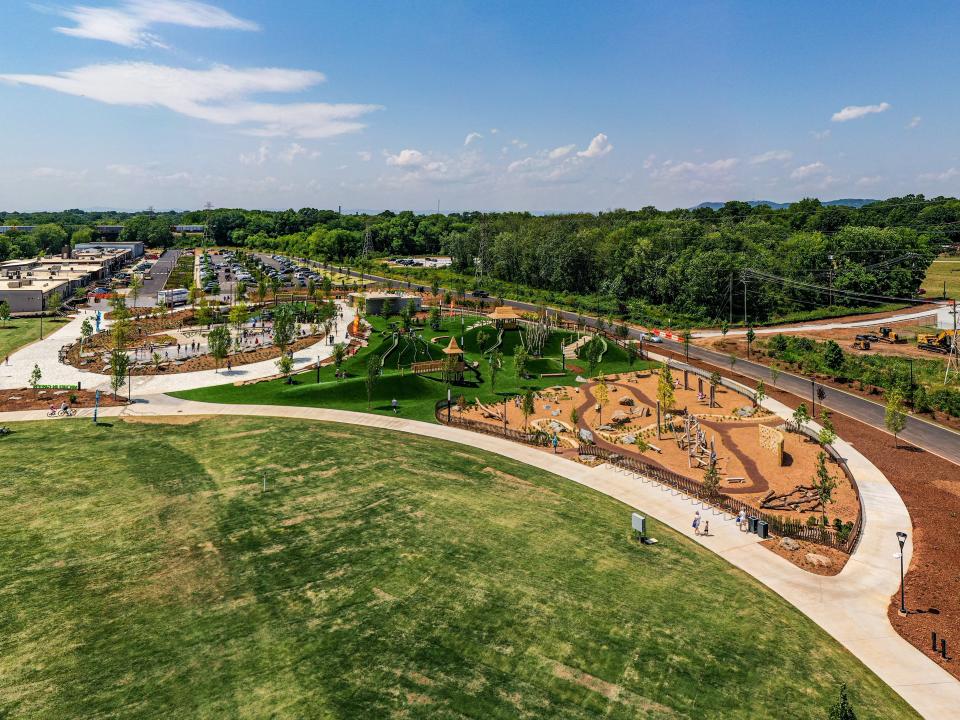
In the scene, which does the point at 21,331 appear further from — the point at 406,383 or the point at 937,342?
the point at 937,342

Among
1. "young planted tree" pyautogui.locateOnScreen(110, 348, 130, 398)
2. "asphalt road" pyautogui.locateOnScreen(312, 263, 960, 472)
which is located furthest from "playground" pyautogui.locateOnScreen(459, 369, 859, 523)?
"young planted tree" pyautogui.locateOnScreen(110, 348, 130, 398)

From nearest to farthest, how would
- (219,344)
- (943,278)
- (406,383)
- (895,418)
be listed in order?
(895,418), (406,383), (219,344), (943,278)

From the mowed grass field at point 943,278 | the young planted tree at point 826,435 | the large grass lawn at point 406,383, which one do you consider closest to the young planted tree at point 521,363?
the large grass lawn at point 406,383

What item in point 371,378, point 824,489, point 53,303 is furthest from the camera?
point 53,303

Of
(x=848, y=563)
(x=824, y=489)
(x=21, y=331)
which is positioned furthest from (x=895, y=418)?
(x=21, y=331)

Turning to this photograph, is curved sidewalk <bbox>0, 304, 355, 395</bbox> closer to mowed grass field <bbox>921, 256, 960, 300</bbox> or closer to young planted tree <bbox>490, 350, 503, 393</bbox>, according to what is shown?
young planted tree <bbox>490, 350, 503, 393</bbox>

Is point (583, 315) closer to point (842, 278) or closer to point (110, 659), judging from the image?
point (842, 278)

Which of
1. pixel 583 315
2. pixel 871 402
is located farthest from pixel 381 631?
pixel 583 315

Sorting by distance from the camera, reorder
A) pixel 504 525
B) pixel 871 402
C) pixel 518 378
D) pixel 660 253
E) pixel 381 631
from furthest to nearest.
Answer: pixel 660 253 < pixel 518 378 < pixel 871 402 < pixel 504 525 < pixel 381 631
